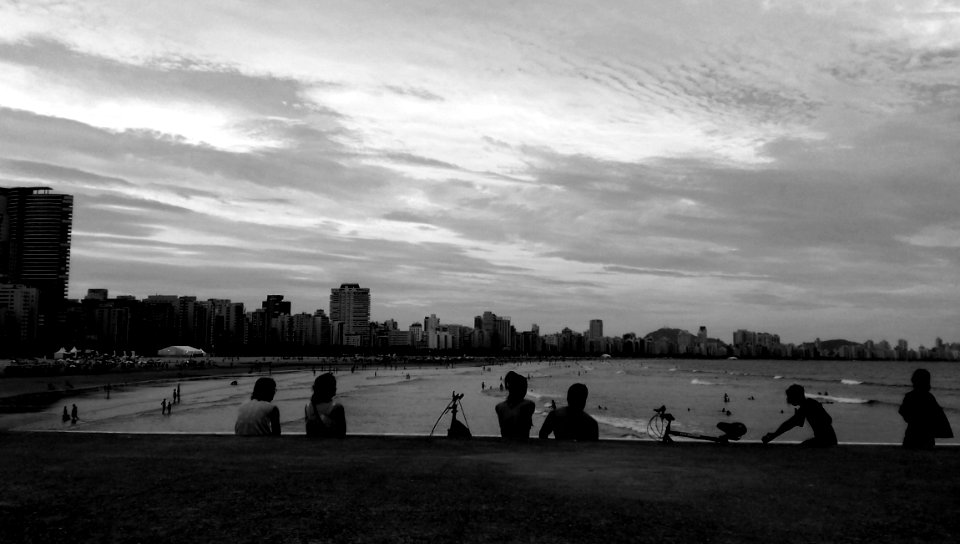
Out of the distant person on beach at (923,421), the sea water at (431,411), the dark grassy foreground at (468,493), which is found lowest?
the sea water at (431,411)

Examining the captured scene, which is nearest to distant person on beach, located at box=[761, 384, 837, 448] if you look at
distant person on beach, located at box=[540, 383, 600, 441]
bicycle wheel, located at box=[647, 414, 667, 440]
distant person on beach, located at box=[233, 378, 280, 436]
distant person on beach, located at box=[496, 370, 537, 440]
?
bicycle wheel, located at box=[647, 414, 667, 440]

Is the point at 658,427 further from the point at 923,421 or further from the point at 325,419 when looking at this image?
the point at 325,419

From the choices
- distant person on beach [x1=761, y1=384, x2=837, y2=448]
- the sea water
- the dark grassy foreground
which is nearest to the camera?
the dark grassy foreground

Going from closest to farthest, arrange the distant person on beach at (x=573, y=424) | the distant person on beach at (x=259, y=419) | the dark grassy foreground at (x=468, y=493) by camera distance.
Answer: the dark grassy foreground at (x=468, y=493)
the distant person on beach at (x=259, y=419)
the distant person on beach at (x=573, y=424)

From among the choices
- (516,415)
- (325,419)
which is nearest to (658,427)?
(516,415)

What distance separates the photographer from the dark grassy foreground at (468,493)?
15.3 feet

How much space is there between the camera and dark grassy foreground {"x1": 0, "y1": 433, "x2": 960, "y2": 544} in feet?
15.3

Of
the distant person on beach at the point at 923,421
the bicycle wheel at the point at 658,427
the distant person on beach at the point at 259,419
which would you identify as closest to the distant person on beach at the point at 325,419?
the distant person on beach at the point at 259,419

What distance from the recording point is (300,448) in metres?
8.54

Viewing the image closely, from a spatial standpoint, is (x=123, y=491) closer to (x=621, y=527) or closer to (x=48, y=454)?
(x=48, y=454)

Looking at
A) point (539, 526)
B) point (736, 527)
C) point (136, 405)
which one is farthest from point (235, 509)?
point (136, 405)

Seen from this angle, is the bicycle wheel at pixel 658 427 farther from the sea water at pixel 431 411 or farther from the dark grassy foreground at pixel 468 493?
the sea water at pixel 431 411

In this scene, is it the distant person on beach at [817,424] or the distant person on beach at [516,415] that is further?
the distant person on beach at [516,415]

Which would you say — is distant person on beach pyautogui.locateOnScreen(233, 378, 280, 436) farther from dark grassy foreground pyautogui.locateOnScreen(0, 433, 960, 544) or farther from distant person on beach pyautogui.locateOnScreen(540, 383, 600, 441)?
distant person on beach pyautogui.locateOnScreen(540, 383, 600, 441)
